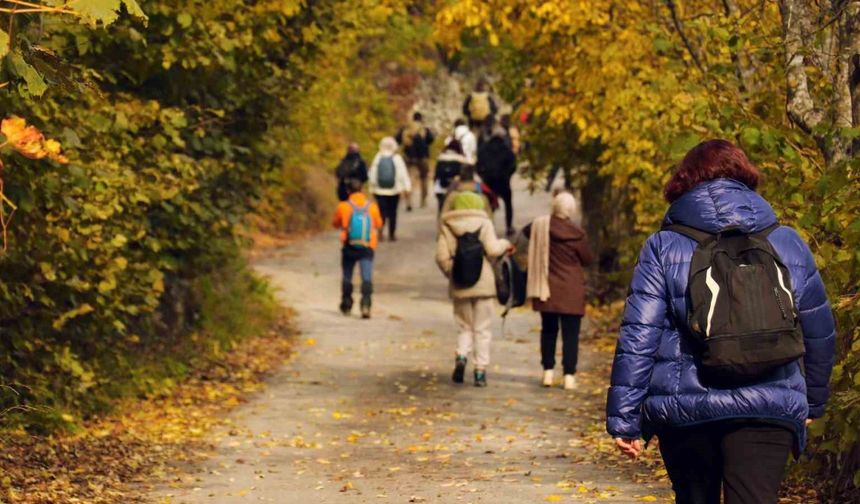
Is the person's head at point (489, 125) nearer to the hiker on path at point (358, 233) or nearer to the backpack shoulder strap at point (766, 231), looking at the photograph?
the hiker on path at point (358, 233)

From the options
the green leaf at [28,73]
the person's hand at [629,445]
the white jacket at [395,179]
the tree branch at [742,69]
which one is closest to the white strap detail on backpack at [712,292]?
the person's hand at [629,445]

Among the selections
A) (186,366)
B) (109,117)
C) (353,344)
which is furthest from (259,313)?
(109,117)

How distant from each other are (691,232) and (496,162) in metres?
19.4

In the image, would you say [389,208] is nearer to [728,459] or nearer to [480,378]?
[480,378]

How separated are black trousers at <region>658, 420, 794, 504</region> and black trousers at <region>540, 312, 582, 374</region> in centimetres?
836

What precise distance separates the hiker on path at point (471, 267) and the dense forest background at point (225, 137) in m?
1.21

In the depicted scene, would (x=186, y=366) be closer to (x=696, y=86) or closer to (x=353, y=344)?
(x=353, y=344)

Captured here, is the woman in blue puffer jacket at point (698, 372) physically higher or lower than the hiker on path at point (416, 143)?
lower

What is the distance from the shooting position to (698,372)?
18.5 feet

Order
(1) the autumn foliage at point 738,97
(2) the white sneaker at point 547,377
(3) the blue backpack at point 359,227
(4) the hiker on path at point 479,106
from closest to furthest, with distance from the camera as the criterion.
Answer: (1) the autumn foliage at point 738,97 < (2) the white sneaker at point 547,377 < (3) the blue backpack at point 359,227 < (4) the hiker on path at point 479,106

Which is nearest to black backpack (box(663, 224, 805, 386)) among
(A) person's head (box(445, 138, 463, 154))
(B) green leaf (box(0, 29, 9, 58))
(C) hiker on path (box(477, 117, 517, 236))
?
(B) green leaf (box(0, 29, 9, 58))

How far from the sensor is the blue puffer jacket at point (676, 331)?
5656 millimetres

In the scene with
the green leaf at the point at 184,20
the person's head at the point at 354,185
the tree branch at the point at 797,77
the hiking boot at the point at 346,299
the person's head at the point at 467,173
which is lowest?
the hiking boot at the point at 346,299

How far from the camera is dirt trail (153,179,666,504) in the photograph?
9633mm
